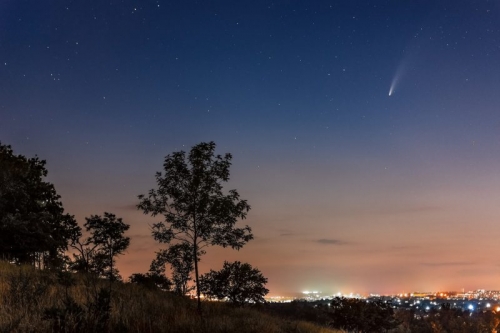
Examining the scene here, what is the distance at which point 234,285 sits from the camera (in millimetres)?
24312

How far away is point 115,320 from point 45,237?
19.0 m

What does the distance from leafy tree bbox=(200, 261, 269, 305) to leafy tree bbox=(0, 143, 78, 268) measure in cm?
789

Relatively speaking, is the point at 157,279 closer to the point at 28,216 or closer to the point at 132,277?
the point at 132,277

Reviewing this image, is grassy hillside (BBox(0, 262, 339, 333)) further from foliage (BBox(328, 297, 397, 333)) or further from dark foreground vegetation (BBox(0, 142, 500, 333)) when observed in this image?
foliage (BBox(328, 297, 397, 333))

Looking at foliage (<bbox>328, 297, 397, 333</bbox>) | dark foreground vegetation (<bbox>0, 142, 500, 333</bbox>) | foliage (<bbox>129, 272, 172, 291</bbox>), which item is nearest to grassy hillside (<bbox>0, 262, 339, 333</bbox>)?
dark foreground vegetation (<bbox>0, 142, 500, 333</bbox>)

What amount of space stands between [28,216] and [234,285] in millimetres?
12380

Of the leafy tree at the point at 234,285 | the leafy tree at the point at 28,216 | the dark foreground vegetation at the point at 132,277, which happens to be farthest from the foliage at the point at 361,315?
the leafy tree at the point at 28,216

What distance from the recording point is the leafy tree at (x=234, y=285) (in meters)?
24.1

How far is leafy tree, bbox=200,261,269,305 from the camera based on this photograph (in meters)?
24.1

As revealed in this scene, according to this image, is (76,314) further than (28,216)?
No

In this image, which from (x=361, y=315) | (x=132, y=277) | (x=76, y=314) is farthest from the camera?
(x=361, y=315)

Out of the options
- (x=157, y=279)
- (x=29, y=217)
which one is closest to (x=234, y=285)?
(x=157, y=279)

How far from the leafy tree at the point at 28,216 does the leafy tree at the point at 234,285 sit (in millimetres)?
7891

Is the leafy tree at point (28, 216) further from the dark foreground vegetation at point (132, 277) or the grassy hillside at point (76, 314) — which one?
the grassy hillside at point (76, 314)
